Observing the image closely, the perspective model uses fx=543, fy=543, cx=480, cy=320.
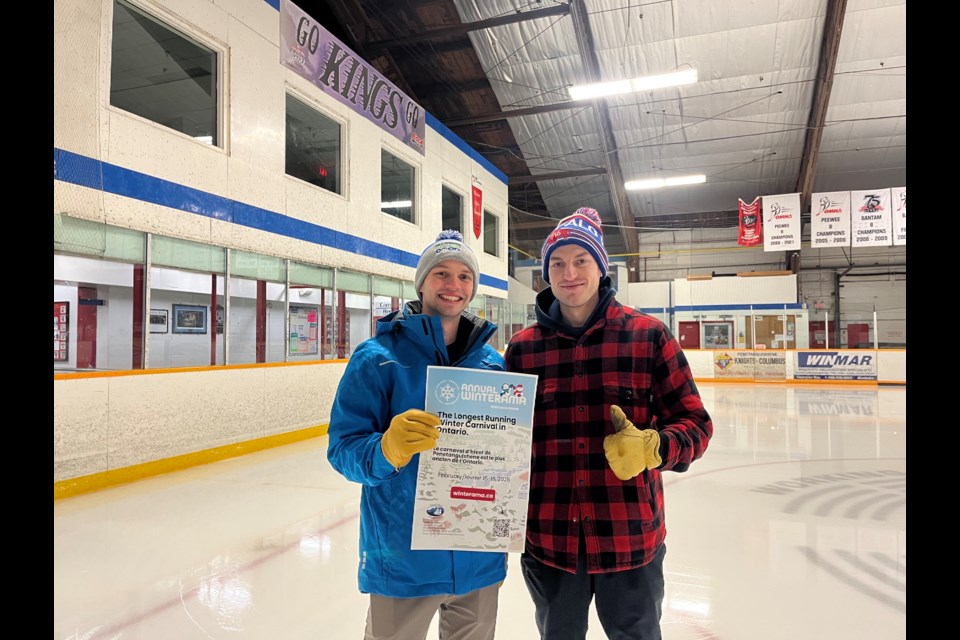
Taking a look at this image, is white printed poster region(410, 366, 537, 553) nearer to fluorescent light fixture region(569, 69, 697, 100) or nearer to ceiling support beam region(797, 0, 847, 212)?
fluorescent light fixture region(569, 69, 697, 100)

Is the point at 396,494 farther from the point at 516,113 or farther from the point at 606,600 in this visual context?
the point at 516,113

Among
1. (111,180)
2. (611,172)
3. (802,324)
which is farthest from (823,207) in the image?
(111,180)

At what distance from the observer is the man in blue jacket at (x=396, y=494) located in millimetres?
1239

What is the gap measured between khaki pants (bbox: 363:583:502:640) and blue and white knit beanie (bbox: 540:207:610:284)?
2.83 feet

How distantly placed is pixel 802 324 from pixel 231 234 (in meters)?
16.6

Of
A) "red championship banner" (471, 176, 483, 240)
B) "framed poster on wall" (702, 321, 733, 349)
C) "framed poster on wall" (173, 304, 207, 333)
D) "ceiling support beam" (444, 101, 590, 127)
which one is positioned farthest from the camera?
"framed poster on wall" (702, 321, 733, 349)

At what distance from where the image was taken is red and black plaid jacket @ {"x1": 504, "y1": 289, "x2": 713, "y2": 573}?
4.33 ft

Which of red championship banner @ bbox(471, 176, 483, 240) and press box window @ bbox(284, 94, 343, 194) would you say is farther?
red championship banner @ bbox(471, 176, 483, 240)

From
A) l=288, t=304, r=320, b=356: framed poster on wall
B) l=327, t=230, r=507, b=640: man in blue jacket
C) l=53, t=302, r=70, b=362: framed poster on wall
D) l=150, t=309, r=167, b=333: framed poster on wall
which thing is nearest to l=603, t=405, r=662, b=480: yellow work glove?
l=327, t=230, r=507, b=640: man in blue jacket

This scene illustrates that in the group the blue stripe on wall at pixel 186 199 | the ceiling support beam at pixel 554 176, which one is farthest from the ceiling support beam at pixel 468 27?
the ceiling support beam at pixel 554 176

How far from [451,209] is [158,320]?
7782mm

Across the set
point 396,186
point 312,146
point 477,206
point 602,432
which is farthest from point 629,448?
point 477,206

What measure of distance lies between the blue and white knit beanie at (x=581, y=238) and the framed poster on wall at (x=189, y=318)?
5476 millimetres

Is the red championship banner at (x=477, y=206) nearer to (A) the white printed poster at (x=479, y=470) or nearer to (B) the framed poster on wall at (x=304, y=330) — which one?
(B) the framed poster on wall at (x=304, y=330)
